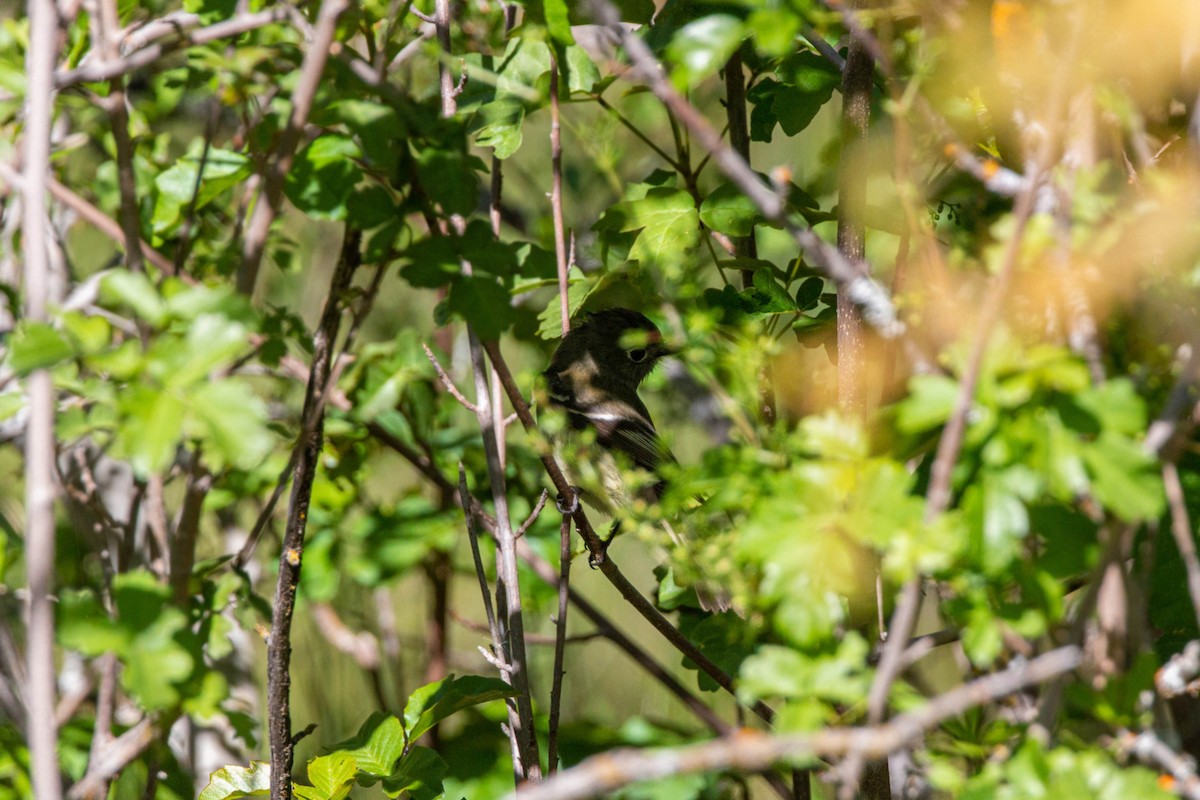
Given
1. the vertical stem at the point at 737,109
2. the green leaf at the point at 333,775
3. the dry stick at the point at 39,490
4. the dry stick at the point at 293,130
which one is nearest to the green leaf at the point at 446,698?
the green leaf at the point at 333,775

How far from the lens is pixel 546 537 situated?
356 cm

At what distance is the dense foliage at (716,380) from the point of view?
128 cm

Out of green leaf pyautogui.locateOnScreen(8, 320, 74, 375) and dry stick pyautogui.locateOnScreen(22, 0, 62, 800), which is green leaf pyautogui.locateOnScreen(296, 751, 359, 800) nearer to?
dry stick pyautogui.locateOnScreen(22, 0, 62, 800)

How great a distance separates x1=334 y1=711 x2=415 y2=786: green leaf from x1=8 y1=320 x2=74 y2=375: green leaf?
111cm

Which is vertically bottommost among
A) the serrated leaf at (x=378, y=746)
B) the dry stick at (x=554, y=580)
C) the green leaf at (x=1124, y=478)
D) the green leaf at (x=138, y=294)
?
the dry stick at (x=554, y=580)

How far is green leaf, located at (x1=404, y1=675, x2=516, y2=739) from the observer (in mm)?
2139

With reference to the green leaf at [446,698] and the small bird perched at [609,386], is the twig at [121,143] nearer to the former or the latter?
the green leaf at [446,698]

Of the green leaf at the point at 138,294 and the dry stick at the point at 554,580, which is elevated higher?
the green leaf at the point at 138,294

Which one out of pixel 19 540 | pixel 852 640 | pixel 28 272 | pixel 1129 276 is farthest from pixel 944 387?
pixel 19 540

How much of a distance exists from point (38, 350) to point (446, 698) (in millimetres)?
1151

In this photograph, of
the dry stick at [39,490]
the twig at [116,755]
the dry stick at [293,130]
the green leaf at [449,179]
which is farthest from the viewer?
the twig at [116,755]

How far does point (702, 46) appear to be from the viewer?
1501mm

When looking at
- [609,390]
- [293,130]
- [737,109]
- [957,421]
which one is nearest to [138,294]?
[293,130]

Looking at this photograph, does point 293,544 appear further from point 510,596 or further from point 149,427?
point 149,427
